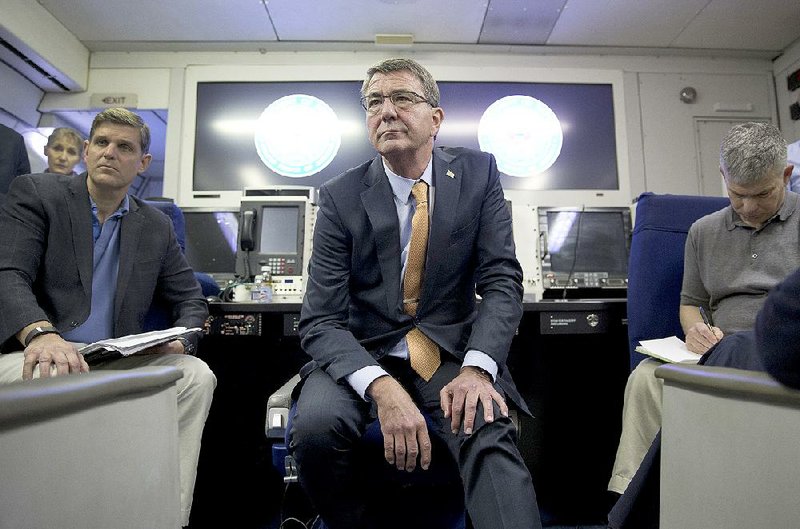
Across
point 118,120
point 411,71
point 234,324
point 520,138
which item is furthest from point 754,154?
point 520,138

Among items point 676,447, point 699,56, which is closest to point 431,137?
point 676,447

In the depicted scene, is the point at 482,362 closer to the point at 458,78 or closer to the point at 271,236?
the point at 271,236

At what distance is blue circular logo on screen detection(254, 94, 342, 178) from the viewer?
3.37 m

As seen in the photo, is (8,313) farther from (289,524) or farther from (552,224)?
(552,224)

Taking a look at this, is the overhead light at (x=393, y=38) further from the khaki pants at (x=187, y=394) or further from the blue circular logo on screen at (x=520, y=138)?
the khaki pants at (x=187, y=394)

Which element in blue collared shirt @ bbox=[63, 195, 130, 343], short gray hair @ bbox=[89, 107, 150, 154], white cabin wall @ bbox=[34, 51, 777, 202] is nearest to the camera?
blue collared shirt @ bbox=[63, 195, 130, 343]

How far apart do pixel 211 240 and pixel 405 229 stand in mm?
1363

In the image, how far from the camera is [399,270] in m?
1.27

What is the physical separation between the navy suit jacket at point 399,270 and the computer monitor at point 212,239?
1134 millimetres

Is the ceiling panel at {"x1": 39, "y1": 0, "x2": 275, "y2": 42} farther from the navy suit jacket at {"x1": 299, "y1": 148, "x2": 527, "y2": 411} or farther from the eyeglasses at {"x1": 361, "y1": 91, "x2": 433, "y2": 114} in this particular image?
the navy suit jacket at {"x1": 299, "y1": 148, "x2": 527, "y2": 411}

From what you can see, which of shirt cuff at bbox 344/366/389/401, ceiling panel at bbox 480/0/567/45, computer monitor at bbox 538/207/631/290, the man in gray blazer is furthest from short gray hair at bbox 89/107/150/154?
ceiling panel at bbox 480/0/567/45

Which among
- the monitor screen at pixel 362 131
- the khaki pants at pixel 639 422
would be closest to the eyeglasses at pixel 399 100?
the khaki pants at pixel 639 422

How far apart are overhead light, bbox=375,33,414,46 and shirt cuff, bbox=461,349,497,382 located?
9.40 ft

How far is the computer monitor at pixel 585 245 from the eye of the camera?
231 cm
